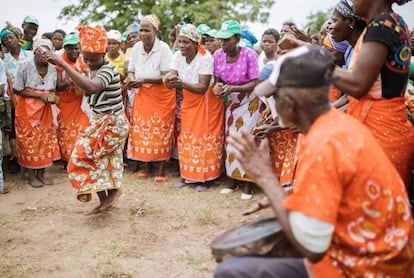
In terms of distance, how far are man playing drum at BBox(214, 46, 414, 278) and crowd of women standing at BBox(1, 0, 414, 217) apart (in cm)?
108

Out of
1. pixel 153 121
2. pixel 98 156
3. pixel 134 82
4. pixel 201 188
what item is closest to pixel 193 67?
pixel 134 82

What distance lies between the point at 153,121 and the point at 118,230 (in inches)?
86.8

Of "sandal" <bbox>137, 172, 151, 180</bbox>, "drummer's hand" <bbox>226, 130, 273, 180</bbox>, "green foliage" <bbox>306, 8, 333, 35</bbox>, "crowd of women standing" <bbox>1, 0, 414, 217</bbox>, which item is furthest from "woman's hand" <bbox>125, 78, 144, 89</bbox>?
"green foliage" <bbox>306, 8, 333, 35</bbox>

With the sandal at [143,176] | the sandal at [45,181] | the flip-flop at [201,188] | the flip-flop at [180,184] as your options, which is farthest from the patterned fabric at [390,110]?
the sandal at [45,181]

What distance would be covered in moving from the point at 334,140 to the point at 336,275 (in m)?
0.59

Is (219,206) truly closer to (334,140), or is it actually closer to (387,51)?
(387,51)

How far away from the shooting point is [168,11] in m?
18.3

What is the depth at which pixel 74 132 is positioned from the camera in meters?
6.41

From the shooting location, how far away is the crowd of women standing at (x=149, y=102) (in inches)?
165

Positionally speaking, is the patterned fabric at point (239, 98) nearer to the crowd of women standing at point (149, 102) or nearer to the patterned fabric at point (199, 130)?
the crowd of women standing at point (149, 102)

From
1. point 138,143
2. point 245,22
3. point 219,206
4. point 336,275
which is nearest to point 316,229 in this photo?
point 336,275

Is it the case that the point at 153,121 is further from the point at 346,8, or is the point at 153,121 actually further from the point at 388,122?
the point at 388,122

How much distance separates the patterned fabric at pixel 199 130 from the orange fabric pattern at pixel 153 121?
0.43 meters

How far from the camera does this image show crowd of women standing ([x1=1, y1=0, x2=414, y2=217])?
4.18 meters
